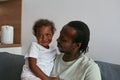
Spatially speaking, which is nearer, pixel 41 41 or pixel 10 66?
pixel 41 41

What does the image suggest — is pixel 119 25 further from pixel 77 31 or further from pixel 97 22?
pixel 77 31

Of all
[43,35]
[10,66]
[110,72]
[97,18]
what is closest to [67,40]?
[43,35]

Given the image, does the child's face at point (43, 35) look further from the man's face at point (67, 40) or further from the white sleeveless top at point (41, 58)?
the man's face at point (67, 40)

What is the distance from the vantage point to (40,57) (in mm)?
1234

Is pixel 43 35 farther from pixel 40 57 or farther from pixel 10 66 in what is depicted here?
pixel 10 66

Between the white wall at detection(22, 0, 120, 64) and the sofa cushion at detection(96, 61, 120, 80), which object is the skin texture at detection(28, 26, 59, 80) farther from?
the white wall at detection(22, 0, 120, 64)

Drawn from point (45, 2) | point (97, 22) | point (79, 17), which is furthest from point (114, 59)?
point (45, 2)

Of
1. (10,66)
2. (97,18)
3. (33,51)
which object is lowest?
(10,66)

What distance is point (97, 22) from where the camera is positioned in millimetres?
1614

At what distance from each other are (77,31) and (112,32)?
54 cm

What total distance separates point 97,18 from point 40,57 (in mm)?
603

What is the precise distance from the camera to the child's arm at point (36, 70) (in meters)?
1.15

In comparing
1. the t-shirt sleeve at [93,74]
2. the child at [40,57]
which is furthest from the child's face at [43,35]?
the t-shirt sleeve at [93,74]

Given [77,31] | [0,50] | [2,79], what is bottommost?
[2,79]
